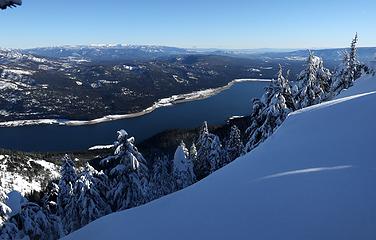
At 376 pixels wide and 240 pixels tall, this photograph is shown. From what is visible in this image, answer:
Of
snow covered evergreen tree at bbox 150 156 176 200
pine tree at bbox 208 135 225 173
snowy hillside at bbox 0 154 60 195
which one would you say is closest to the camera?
pine tree at bbox 208 135 225 173

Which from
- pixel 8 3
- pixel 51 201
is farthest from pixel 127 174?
pixel 8 3

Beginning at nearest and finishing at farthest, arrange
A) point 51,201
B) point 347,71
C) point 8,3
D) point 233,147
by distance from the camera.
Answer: point 8,3
point 51,201
point 347,71
point 233,147

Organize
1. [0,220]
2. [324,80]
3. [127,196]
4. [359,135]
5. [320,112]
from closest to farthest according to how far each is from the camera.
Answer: [359,135], [320,112], [0,220], [127,196], [324,80]

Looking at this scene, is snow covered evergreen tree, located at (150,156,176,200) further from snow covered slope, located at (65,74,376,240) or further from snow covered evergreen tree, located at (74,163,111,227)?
snow covered slope, located at (65,74,376,240)

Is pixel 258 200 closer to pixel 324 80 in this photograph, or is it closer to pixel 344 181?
pixel 344 181

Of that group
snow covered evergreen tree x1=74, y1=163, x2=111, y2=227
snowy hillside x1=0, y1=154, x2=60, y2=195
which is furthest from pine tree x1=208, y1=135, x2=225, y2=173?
snowy hillside x1=0, y1=154, x2=60, y2=195

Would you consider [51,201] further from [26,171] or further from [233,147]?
[26,171]

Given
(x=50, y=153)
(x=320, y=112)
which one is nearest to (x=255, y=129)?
(x=320, y=112)
